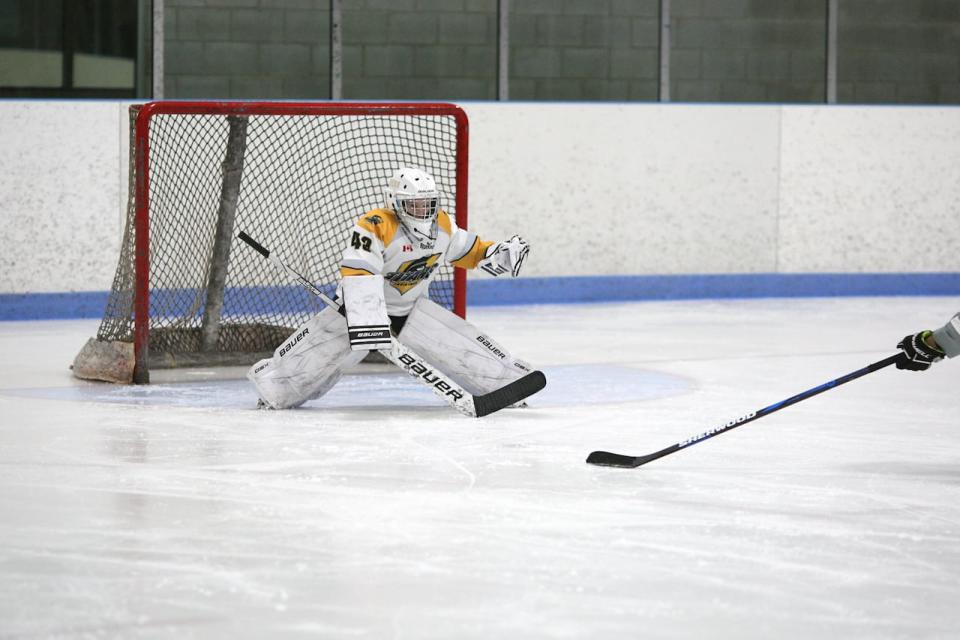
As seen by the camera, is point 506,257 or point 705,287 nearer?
point 506,257

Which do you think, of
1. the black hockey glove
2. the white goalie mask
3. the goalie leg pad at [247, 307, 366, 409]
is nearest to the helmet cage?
the white goalie mask

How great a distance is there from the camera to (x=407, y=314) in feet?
18.3

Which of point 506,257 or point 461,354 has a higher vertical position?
point 506,257

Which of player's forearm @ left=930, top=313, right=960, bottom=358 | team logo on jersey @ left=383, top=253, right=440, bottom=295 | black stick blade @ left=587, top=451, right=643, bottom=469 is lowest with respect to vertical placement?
black stick blade @ left=587, top=451, right=643, bottom=469

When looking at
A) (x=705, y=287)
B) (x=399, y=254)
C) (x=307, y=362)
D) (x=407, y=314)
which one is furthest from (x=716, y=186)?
(x=307, y=362)

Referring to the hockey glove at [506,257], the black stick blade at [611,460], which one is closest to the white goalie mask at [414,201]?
the hockey glove at [506,257]

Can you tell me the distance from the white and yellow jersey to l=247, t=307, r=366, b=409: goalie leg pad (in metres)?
0.19

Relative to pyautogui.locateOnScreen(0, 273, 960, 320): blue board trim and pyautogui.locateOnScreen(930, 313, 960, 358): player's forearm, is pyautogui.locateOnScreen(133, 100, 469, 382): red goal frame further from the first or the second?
pyautogui.locateOnScreen(930, 313, 960, 358): player's forearm

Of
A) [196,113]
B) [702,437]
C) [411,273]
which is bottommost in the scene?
[702,437]

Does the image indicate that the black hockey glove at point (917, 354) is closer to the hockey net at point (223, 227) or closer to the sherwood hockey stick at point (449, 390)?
the sherwood hockey stick at point (449, 390)

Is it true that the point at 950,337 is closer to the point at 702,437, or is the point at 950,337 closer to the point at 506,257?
the point at 702,437

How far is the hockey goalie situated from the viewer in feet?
17.7

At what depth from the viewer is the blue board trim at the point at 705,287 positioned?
906 centimetres

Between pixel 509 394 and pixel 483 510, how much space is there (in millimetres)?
1509
